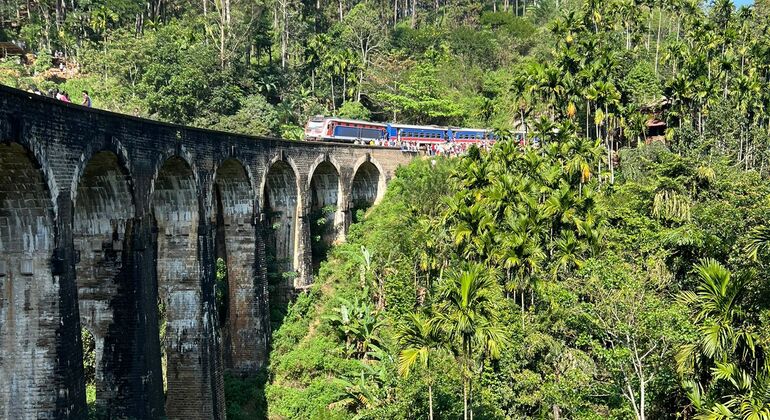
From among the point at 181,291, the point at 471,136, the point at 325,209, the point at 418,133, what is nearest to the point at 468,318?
the point at 181,291

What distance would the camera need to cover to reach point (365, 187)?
52.3 metres

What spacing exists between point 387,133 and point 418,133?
3225mm

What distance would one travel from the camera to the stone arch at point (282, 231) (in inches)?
1512

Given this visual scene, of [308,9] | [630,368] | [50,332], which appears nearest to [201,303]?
[50,332]

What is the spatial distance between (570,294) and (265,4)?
55.3 meters

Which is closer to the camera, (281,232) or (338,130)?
(281,232)

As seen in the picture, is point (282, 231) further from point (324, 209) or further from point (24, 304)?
point (24, 304)

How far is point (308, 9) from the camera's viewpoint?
8700 centimetres

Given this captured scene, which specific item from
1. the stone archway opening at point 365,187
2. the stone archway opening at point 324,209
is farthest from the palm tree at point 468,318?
the stone archway opening at point 365,187

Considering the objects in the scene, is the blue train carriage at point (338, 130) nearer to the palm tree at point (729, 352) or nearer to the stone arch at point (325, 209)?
the stone arch at point (325, 209)

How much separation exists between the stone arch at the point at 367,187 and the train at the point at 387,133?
156 inches

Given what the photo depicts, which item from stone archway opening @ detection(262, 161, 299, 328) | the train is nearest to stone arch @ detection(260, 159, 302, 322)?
stone archway opening @ detection(262, 161, 299, 328)

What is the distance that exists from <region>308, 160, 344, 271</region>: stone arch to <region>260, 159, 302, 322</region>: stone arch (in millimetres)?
5241

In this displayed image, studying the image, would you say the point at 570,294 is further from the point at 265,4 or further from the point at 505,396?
the point at 265,4
